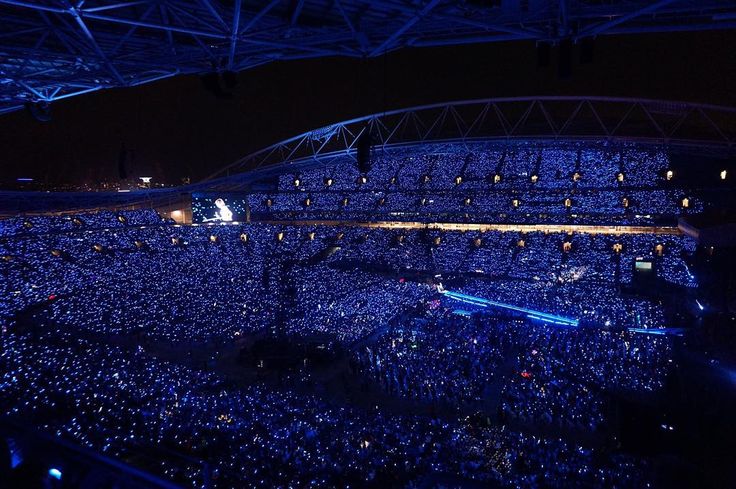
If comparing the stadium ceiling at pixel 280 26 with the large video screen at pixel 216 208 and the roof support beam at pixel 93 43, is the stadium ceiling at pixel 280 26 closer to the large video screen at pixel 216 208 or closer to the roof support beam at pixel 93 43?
the roof support beam at pixel 93 43

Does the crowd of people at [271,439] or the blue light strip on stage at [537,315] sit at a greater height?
the crowd of people at [271,439]

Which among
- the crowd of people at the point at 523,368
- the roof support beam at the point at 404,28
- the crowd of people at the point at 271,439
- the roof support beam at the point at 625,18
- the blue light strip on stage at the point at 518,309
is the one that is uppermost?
the roof support beam at the point at 404,28

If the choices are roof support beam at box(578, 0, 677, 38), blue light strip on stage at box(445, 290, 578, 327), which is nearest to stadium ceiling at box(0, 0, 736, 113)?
roof support beam at box(578, 0, 677, 38)

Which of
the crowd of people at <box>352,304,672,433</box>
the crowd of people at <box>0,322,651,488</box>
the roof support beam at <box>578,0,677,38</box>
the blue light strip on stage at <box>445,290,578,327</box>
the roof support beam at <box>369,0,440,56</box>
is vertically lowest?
the blue light strip on stage at <box>445,290,578,327</box>

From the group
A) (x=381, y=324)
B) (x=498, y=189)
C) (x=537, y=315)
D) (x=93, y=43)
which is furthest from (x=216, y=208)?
(x=93, y=43)

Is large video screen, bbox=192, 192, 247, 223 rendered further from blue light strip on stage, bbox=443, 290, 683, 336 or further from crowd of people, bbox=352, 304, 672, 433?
crowd of people, bbox=352, 304, 672, 433

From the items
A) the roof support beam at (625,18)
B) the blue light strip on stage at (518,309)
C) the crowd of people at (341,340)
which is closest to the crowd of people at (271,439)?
the crowd of people at (341,340)
